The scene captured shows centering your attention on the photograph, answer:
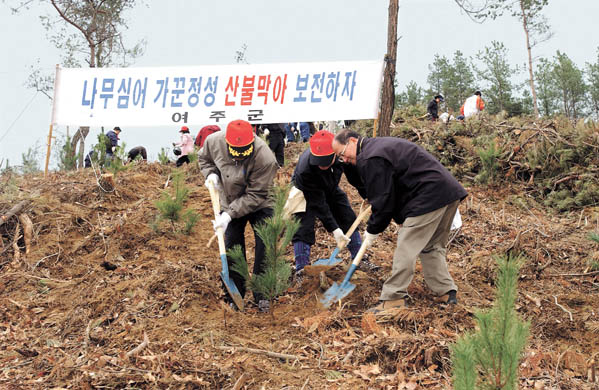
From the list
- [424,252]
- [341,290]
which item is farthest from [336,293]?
[424,252]

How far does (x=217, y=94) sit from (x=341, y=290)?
14.2ft

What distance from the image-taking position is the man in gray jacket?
4211 millimetres

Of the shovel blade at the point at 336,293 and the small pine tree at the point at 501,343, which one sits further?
the shovel blade at the point at 336,293

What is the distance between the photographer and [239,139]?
4.15m

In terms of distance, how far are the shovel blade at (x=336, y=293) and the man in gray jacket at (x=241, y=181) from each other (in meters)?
0.50

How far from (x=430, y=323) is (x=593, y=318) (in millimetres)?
1507

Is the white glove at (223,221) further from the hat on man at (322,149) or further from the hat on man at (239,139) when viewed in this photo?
the hat on man at (322,149)

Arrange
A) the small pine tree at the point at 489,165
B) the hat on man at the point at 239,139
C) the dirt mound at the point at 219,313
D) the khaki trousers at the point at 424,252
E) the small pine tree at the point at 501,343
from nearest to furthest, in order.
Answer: the small pine tree at the point at 501,343 < the dirt mound at the point at 219,313 < the khaki trousers at the point at 424,252 < the hat on man at the point at 239,139 < the small pine tree at the point at 489,165

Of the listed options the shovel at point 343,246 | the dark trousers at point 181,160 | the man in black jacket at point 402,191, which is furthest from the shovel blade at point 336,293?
the dark trousers at point 181,160

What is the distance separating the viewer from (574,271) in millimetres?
5531

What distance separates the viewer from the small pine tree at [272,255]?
4.11 meters

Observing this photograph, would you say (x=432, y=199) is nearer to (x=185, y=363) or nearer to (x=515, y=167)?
(x=185, y=363)

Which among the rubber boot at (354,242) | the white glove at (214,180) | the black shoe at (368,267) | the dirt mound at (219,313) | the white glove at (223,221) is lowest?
the dirt mound at (219,313)

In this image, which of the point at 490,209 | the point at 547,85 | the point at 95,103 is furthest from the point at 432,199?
the point at 547,85
